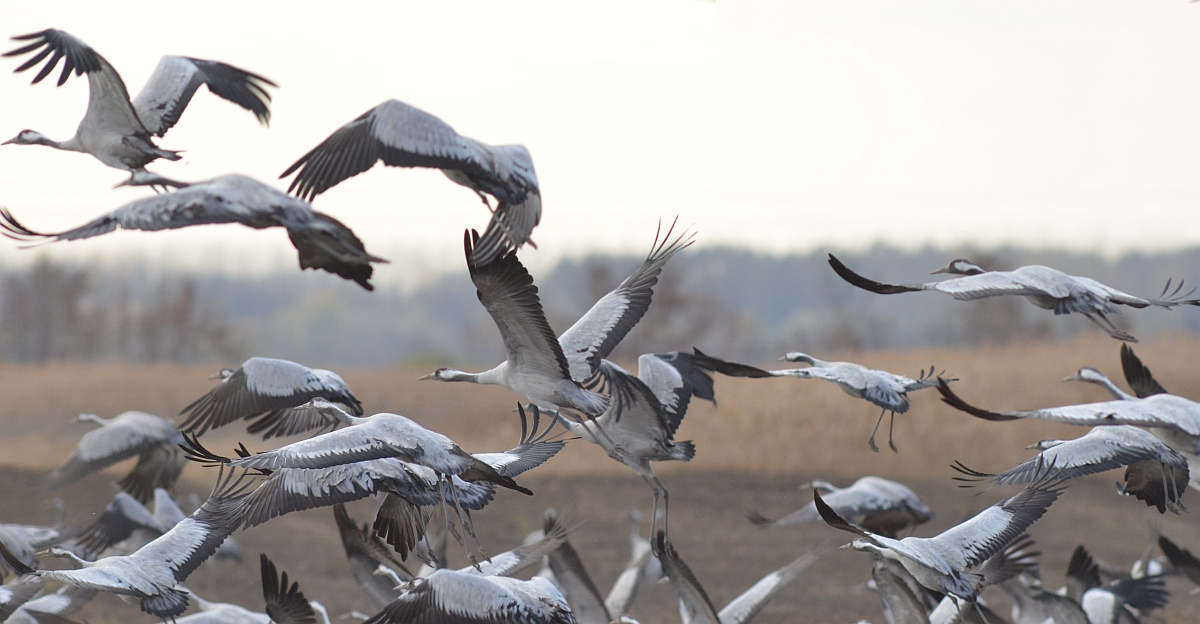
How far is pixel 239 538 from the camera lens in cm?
1462

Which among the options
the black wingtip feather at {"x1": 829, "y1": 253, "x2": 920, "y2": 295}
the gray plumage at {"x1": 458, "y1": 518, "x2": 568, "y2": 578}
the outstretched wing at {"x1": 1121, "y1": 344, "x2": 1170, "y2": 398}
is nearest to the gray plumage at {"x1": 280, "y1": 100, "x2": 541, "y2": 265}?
the black wingtip feather at {"x1": 829, "y1": 253, "x2": 920, "y2": 295}

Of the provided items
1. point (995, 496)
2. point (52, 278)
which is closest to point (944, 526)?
point (995, 496)


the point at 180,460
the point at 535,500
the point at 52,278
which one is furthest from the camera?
the point at 52,278

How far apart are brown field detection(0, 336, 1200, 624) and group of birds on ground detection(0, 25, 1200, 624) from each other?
9.26 ft

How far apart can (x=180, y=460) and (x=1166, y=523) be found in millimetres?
11917

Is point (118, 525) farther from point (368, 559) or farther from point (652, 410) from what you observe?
point (652, 410)

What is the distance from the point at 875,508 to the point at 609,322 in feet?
8.65

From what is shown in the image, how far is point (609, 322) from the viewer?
7457mm

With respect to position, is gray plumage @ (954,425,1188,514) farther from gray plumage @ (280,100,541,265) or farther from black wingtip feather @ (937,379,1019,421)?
gray plumage @ (280,100,541,265)

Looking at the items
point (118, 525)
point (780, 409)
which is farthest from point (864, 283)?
point (780, 409)

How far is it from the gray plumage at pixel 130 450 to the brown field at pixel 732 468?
1.60 meters

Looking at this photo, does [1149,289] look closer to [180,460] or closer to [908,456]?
[908,456]

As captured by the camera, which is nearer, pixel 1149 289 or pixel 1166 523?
pixel 1166 523

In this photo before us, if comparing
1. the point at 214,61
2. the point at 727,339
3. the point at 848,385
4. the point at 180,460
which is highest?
the point at 214,61
